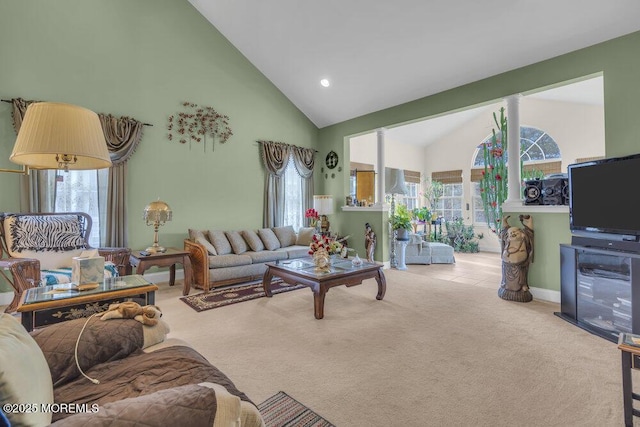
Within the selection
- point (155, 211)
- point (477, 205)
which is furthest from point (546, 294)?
point (155, 211)

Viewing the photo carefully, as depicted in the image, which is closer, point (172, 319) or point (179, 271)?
point (172, 319)

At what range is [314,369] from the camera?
7.43 ft

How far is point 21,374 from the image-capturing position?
2.87 feet

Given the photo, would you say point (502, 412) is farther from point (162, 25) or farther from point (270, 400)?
point (162, 25)

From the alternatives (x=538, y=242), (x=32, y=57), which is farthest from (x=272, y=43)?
(x=538, y=242)

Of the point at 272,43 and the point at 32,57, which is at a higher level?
the point at 272,43

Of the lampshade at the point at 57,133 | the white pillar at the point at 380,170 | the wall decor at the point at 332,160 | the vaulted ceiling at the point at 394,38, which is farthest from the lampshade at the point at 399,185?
the lampshade at the point at 57,133

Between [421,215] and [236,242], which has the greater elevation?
[421,215]

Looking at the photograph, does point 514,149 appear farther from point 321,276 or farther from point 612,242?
point 321,276

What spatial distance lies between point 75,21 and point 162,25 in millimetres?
1109

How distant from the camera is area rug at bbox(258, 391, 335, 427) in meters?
1.70

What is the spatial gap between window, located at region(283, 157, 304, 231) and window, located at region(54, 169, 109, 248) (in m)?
3.08

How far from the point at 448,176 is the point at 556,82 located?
17.0 ft

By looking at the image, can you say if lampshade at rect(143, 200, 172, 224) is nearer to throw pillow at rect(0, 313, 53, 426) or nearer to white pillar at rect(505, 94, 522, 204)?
throw pillow at rect(0, 313, 53, 426)
